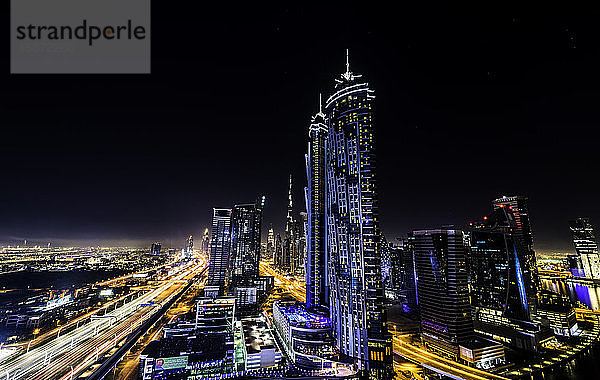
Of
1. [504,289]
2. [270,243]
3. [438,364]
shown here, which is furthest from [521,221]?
Answer: [270,243]

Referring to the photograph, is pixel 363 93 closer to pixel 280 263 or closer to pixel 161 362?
pixel 161 362

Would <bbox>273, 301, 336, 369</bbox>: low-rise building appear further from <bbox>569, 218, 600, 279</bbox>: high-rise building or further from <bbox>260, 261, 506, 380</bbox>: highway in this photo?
<bbox>569, 218, 600, 279</bbox>: high-rise building

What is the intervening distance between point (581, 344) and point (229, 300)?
61055mm

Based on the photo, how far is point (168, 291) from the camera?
238 feet

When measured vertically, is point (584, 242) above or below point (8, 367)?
above

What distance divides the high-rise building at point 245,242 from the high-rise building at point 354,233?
41857mm

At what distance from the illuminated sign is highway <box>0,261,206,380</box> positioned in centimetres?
952

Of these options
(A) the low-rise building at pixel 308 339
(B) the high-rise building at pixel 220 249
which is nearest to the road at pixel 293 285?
(B) the high-rise building at pixel 220 249

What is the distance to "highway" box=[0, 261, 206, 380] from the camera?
1120 inches

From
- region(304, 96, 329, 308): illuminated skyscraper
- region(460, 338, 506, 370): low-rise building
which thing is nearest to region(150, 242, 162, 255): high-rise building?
region(304, 96, 329, 308): illuminated skyscraper

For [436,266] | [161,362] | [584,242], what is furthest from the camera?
[584,242]

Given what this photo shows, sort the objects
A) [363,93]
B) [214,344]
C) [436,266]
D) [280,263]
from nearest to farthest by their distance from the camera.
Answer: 1. [214,344]
2. [363,93]
3. [436,266]
4. [280,263]

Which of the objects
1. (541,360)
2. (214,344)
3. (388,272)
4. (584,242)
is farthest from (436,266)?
(584,242)

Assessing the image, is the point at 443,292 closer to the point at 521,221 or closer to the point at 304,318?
the point at 304,318
